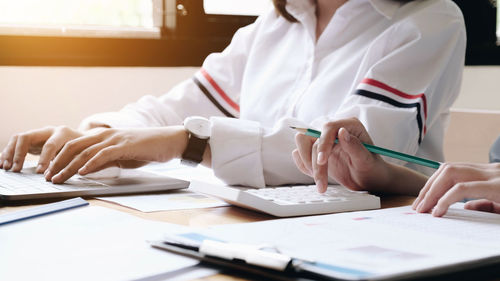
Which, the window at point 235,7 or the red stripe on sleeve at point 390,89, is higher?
the window at point 235,7

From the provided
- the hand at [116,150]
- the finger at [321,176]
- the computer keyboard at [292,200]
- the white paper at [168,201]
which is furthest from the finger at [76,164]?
the finger at [321,176]

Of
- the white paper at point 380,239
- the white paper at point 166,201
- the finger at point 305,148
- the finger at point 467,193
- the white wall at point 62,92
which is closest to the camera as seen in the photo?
the white paper at point 380,239

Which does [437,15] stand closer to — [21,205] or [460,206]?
[460,206]

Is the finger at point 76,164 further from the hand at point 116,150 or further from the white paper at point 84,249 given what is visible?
the white paper at point 84,249

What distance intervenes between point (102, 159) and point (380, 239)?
573 mm

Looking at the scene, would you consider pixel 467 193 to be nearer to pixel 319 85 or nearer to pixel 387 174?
pixel 387 174

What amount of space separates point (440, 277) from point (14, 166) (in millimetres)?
849

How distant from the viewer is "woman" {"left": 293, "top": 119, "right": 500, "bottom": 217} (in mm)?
766

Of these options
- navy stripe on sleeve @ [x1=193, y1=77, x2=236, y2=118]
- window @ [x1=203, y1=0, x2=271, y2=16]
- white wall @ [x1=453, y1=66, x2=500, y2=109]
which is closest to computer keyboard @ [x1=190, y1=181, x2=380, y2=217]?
navy stripe on sleeve @ [x1=193, y1=77, x2=236, y2=118]

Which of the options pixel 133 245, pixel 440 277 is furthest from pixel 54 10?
pixel 440 277

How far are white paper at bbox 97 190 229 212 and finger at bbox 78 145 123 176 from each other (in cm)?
11

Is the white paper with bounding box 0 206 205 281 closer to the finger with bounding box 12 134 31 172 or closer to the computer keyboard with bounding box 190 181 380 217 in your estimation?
the computer keyboard with bounding box 190 181 380 217

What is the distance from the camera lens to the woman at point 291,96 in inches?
43.9

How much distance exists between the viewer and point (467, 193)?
0.76 meters
